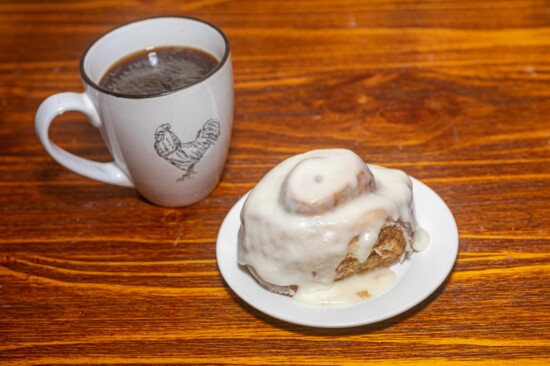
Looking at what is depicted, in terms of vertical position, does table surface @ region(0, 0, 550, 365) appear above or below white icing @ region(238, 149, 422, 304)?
below

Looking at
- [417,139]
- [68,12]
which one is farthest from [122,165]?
[68,12]

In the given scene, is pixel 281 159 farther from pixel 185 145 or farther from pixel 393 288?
pixel 393 288

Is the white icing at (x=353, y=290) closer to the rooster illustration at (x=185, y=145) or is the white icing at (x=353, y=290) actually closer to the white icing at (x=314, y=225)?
the white icing at (x=314, y=225)

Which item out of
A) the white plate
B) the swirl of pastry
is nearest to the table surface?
the white plate

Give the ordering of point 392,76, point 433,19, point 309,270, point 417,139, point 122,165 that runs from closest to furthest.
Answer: point 309,270 → point 122,165 → point 417,139 → point 392,76 → point 433,19

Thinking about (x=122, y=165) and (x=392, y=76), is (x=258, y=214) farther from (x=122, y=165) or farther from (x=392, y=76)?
(x=392, y=76)

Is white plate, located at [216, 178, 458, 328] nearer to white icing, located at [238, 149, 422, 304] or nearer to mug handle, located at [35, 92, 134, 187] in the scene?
white icing, located at [238, 149, 422, 304]
